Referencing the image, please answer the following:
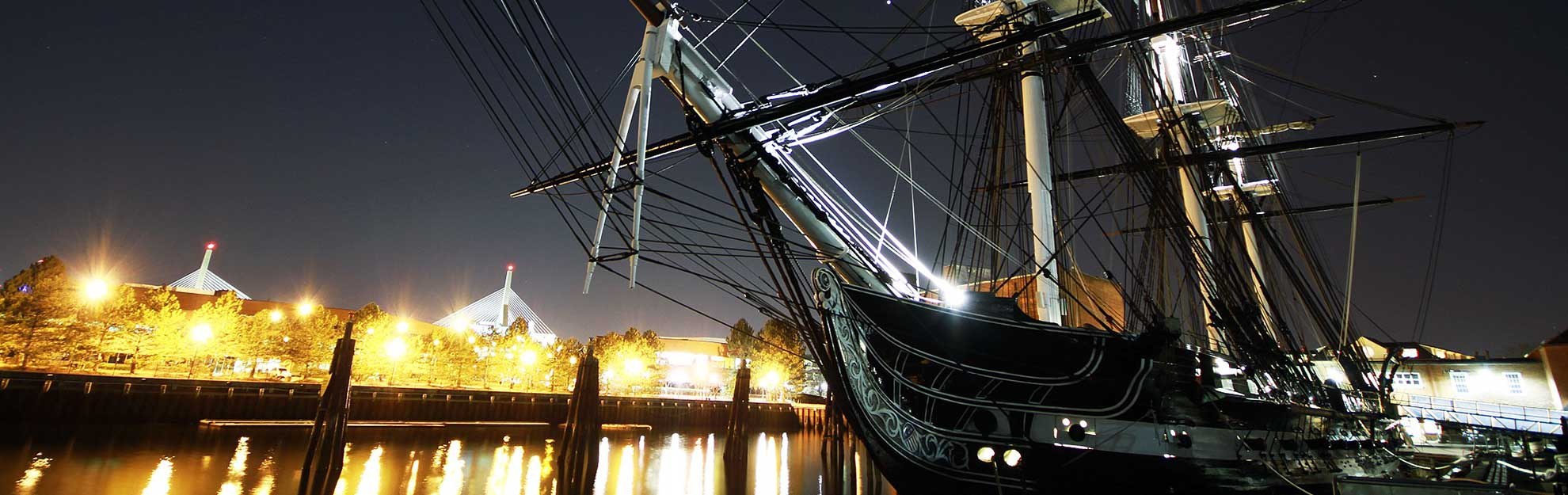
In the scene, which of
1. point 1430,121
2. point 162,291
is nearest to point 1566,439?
point 1430,121

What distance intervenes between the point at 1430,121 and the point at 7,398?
39407mm

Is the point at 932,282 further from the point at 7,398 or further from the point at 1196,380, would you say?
the point at 7,398

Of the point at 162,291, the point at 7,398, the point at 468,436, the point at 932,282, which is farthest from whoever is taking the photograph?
the point at 162,291

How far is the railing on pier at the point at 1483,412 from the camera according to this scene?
92.6 feet

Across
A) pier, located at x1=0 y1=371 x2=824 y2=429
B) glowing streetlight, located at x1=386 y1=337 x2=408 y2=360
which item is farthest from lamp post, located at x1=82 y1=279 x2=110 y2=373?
glowing streetlight, located at x1=386 y1=337 x2=408 y2=360

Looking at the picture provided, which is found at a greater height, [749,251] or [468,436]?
[749,251]

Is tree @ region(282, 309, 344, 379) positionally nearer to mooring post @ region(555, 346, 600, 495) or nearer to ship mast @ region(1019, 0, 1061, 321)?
mooring post @ region(555, 346, 600, 495)

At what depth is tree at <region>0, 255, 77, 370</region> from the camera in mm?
26094

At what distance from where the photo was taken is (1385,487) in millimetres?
8375

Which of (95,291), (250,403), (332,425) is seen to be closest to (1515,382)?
(332,425)

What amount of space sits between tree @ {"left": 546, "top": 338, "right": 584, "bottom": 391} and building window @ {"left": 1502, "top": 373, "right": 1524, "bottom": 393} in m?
49.6

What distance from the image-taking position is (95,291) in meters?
29.9

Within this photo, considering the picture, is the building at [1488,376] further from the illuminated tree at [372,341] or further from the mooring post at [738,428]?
the illuminated tree at [372,341]

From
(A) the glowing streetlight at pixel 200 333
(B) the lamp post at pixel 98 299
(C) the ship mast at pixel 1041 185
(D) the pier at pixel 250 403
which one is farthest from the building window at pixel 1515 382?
(B) the lamp post at pixel 98 299
